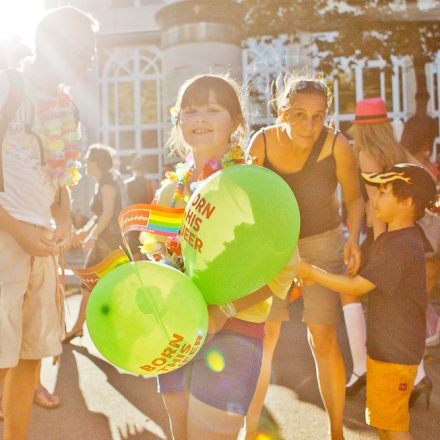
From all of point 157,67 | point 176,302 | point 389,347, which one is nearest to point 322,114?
point 389,347

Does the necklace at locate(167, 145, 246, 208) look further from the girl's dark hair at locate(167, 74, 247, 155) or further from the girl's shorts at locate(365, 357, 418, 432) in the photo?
the girl's shorts at locate(365, 357, 418, 432)

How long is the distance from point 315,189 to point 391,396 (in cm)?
105

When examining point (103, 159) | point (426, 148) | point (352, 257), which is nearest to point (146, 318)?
point (352, 257)

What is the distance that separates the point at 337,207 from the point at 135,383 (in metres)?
2.09

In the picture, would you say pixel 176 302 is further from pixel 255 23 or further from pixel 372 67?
pixel 372 67

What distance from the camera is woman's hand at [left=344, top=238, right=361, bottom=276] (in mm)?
2902

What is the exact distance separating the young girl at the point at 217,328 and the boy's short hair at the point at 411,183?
2.52 feet

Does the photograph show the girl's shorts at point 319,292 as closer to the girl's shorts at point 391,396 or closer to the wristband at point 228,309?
the girl's shorts at point 391,396

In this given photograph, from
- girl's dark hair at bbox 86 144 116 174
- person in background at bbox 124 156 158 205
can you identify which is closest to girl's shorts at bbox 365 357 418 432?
girl's dark hair at bbox 86 144 116 174

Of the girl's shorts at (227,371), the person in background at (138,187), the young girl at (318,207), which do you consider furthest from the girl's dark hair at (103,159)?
the girl's shorts at (227,371)

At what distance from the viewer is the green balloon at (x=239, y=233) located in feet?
6.09

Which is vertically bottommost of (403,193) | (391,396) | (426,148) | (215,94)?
(391,396)

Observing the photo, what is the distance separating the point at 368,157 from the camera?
3.77 m

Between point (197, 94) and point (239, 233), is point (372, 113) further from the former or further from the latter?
point (239, 233)
